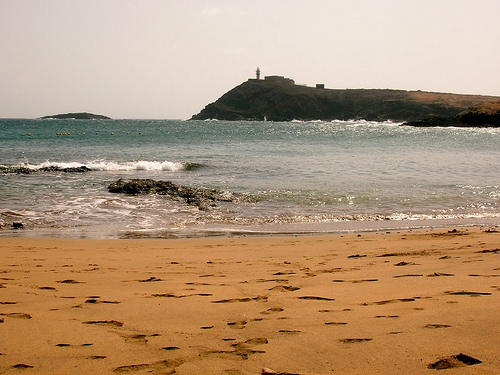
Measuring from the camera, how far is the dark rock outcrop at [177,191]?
14896 mm

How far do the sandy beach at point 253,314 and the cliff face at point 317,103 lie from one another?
140740mm

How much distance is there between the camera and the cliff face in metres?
143

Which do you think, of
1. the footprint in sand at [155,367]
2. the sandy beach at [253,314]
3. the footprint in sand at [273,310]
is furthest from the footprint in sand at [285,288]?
the footprint in sand at [155,367]

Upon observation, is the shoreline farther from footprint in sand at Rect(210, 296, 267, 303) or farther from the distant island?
the distant island

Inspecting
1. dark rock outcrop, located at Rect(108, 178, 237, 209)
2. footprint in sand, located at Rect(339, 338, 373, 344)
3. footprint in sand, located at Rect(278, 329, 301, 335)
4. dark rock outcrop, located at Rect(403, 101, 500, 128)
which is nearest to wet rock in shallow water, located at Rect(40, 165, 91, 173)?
dark rock outcrop, located at Rect(108, 178, 237, 209)

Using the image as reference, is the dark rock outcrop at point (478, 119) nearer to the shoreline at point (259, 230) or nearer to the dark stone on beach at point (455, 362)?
the shoreline at point (259, 230)

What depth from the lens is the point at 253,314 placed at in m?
3.89

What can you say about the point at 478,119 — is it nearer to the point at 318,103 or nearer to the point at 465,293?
the point at 318,103

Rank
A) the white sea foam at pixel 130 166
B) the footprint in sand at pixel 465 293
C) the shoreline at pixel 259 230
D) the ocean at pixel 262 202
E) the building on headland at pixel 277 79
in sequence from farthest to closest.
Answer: the building on headland at pixel 277 79, the white sea foam at pixel 130 166, the ocean at pixel 262 202, the shoreline at pixel 259 230, the footprint in sand at pixel 465 293

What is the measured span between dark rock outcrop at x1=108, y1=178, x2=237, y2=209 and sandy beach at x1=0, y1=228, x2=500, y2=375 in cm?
761

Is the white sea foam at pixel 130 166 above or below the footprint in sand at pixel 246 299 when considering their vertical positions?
above

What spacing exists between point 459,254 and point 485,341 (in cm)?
438

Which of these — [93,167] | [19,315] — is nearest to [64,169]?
[93,167]

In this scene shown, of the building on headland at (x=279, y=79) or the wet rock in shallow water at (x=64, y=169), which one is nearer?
the wet rock in shallow water at (x=64, y=169)
